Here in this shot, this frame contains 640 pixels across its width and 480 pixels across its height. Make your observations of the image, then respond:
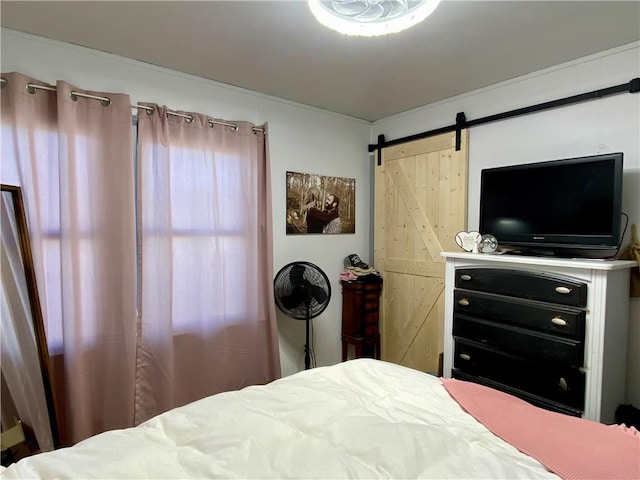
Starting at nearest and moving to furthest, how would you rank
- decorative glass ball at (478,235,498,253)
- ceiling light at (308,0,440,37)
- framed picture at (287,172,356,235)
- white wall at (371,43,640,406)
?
ceiling light at (308,0,440,37), white wall at (371,43,640,406), decorative glass ball at (478,235,498,253), framed picture at (287,172,356,235)

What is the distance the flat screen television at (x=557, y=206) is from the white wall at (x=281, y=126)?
4.37ft

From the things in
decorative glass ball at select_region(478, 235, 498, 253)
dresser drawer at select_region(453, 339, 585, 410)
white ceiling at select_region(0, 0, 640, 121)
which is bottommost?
dresser drawer at select_region(453, 339, 585, 410)

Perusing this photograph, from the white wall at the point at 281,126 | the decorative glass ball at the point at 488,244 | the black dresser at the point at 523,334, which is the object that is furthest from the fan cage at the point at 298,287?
the decorative glass ball at the point at 488,244

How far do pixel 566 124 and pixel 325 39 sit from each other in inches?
64.3

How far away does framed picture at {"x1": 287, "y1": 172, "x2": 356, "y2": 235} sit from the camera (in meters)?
3.02

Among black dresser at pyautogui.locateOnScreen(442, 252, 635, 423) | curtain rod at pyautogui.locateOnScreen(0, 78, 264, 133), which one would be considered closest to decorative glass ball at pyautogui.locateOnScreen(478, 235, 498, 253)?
black dresser at pyautogui.locateOnScreen(442, 252, 635, 423)

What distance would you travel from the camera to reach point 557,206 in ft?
6.82

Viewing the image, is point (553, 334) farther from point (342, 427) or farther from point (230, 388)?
point (230, 388)

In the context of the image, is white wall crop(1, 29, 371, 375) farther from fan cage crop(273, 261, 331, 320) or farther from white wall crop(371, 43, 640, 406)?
white wall crop(371, 43, 640, 406)

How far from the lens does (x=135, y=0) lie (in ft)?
5.38

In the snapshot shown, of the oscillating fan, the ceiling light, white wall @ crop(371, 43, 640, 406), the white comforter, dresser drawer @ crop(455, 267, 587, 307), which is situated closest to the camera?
the white comforter

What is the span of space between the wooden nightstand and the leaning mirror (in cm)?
221

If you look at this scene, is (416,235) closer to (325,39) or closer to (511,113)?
(511,113)

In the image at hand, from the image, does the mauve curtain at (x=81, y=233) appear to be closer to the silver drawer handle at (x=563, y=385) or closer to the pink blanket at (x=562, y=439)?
the pink blanket at (x=562, y=439)
